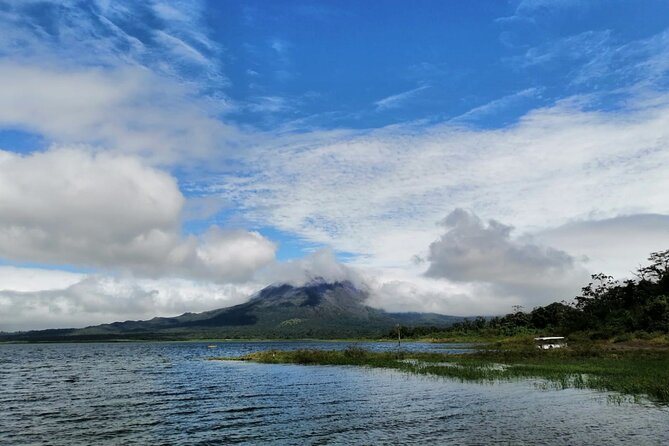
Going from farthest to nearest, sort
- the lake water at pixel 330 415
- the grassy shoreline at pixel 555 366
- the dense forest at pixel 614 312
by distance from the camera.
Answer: the dense forest at pixel 614 312 < the grassy shoreline at pixel 555 366 < the lake water at pixel 330 415

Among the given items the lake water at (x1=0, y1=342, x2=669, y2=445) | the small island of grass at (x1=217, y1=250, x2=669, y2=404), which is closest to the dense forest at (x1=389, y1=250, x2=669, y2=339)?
the small island of grass at (x1=217, y1=250, x2=669, y2=404)

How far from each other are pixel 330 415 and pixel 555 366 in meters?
35.8

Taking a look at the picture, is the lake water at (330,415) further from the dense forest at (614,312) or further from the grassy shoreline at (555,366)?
the dense forest at (614,312)

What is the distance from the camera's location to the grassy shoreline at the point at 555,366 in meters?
40.8

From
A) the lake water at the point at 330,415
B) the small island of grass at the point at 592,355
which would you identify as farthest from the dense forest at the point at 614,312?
the lake water at the point at 330,415

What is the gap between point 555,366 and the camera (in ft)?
189

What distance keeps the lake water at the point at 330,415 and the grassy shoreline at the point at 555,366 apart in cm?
325

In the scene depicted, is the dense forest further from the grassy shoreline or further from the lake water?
the lake water

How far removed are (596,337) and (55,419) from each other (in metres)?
103

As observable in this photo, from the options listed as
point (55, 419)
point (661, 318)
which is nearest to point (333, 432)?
point (55, 419)

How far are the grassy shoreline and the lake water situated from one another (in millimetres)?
3253

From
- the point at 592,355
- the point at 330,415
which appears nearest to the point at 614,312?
the point at 592,355

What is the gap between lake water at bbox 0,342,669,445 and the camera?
2675 centimetres

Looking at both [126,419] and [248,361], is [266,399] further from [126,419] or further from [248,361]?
[248,361]
